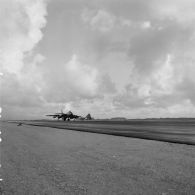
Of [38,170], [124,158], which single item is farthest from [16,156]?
A: [124,158]

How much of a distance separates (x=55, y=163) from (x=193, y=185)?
8.41 meters

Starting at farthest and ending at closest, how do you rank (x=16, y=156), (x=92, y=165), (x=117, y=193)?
(x=16, y=156) → (x=92, y=165) → (x=117, y=193)

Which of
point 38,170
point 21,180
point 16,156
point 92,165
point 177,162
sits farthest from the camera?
point 16,156

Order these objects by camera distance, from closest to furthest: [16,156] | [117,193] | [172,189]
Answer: [117,193] < [172,189] < [16,156]

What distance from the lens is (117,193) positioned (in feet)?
36.5

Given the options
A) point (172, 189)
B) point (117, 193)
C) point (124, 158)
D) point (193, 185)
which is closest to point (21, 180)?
point (117, 193)

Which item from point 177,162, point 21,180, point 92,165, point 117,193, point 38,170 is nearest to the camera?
point 117,193

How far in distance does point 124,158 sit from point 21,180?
9067 millimetres

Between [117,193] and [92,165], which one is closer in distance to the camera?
[117,193]

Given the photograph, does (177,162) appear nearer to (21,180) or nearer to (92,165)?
(92,165)

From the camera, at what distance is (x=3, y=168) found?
607 inches

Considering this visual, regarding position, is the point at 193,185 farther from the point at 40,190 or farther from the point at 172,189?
the point at 40,190

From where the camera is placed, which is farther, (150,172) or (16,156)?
(16,156)

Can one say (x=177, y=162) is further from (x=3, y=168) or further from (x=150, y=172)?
(x=3, y=168)
